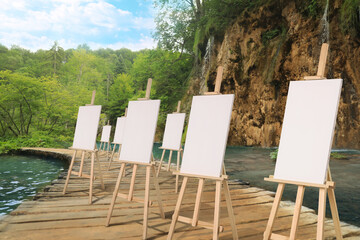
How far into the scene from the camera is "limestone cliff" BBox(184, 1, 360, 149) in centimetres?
1137

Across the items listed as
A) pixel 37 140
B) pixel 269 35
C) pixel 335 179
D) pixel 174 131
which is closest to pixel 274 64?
pixel 269 35

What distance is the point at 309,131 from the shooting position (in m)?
2.09

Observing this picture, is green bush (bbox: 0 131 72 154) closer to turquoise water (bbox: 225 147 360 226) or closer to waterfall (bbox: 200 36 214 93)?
waterfall (bbox: 200 36 214 93)

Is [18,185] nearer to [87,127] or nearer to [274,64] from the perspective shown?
[87,127]

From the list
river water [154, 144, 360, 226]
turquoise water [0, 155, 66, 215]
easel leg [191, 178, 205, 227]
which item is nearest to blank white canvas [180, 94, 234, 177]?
easel leg [191, 178, 205, 227]

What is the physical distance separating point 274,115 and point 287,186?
7.91 m

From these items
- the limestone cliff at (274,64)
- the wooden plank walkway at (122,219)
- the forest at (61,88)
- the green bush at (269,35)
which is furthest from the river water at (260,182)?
the green bush at (269,35)

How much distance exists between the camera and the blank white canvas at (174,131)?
16.1ft

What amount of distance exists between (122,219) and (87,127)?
5.93 feet

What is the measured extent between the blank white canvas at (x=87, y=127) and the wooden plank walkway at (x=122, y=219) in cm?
75

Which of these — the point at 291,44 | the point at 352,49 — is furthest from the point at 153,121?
the point at 291,44

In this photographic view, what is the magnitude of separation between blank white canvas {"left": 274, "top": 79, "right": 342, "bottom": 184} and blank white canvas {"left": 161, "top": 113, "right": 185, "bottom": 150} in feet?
9.23

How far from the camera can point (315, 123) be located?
2082 millimetres

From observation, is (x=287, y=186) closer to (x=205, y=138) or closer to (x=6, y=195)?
(x=205, y=138)
